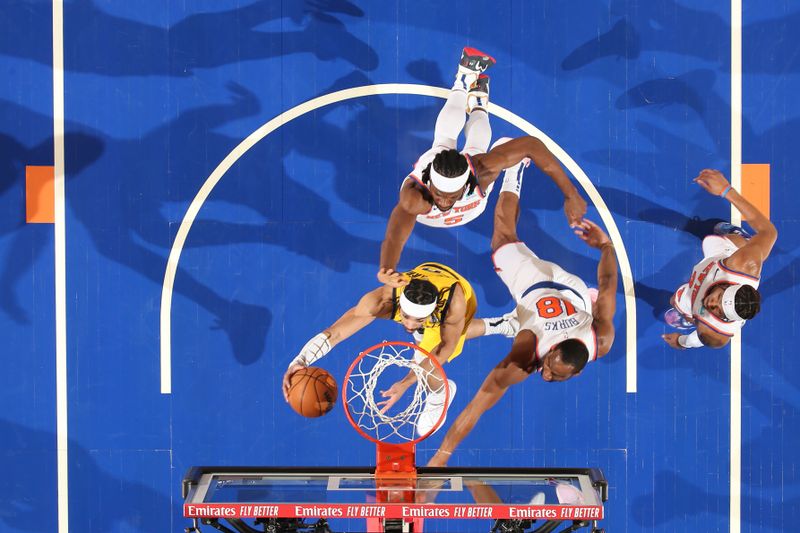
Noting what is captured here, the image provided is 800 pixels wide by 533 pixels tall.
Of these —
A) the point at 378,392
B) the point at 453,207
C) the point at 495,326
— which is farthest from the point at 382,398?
the point at 453,207

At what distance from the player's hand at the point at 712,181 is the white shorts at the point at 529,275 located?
1.56 m

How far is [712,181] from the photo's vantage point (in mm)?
8047

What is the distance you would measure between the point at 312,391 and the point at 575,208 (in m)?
3.14

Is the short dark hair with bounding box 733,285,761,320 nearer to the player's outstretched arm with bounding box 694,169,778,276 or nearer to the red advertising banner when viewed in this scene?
the player's outstretched arm with bounding box 694,169,778,276

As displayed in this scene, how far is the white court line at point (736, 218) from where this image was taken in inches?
320

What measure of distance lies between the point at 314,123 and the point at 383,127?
69 centimetres

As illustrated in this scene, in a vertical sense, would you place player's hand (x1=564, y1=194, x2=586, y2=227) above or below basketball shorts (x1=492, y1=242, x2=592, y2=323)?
above

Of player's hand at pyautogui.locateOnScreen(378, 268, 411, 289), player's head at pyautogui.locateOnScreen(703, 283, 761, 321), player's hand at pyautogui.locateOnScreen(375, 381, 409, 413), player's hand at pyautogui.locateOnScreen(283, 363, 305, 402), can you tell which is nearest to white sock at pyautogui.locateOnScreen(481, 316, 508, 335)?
player's hand at pyautogui.locateOnScreen(378, 268, 411, 289)

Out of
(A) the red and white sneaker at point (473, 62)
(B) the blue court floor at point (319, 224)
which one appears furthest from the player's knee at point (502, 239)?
(A) the red and white sneaker at point (473, 62)

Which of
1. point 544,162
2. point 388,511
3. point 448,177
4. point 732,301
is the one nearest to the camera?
point 388,511

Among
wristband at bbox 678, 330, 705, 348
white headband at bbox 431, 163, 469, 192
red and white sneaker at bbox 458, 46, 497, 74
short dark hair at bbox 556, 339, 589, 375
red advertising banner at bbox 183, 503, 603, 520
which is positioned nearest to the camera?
red advertising banner at bbox 183, 503, 603, 520

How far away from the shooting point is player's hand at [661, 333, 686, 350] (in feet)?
26.5

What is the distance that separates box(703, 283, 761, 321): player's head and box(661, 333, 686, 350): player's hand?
0.45 m

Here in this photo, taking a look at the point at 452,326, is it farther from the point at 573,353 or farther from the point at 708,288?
the point at 708,288
